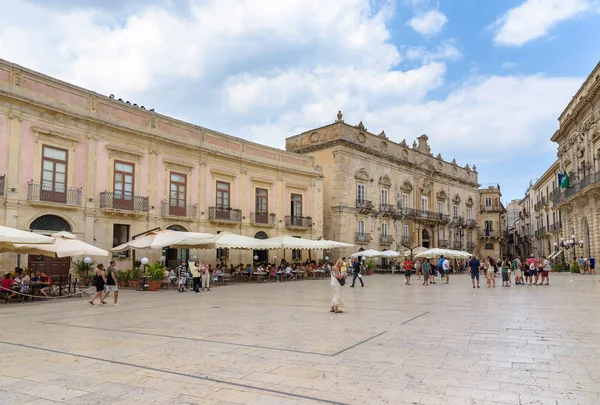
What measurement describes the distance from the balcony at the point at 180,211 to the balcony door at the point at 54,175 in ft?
16.6

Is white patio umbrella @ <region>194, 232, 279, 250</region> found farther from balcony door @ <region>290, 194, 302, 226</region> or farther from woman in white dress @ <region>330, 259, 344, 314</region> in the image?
woman in white dress @ <region>330, 259, 344, 314</region>

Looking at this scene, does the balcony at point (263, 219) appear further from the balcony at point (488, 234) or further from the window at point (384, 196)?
the balcony at point (488, 234)

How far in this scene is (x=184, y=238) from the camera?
1842 cm

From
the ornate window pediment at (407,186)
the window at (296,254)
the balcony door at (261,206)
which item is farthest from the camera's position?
the ornate window pediment at (407,186)

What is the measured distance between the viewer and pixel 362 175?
36.9 meters

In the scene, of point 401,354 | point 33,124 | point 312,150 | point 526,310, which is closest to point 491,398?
point 401,354

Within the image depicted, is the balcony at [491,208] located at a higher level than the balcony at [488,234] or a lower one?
higher

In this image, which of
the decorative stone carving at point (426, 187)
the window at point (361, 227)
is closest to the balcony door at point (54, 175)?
the window at point (361, 227)

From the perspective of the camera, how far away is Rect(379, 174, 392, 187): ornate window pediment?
38875 mm

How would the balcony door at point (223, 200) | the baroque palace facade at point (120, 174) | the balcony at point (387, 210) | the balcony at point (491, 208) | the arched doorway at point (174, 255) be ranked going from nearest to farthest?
1. the baroque palace facade at point (120, 174)
2. the arched doorway at point (174, 255)
3. the balcony door at point (223, 200)
4. the balcony at point (387, 210)
5. the balcony at point (491, 208)

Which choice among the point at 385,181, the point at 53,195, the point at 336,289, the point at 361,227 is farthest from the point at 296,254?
the point at 336,289

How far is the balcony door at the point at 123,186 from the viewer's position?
21859 millimetres

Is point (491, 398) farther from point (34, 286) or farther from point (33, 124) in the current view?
point (33, 124)

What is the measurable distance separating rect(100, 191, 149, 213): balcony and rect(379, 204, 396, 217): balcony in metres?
21.0
